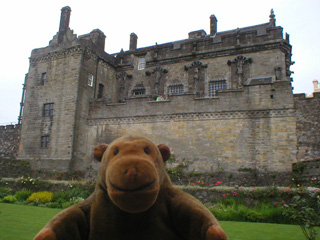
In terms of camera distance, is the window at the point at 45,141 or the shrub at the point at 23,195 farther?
the window at the point at 45,141

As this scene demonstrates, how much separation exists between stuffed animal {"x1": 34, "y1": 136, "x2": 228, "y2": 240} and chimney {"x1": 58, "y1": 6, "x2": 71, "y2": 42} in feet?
84.7

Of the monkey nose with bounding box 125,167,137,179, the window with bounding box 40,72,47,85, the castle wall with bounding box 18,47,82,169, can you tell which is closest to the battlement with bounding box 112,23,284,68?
the castle wall with bounding box 18,47,82,169

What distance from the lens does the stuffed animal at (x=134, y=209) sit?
9.10 ft

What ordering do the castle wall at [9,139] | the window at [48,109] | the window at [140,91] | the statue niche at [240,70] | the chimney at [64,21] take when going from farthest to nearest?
the window at [140,91]
the castle wall at [9,139]
the chimney at [64,21]
the statue niche at [240,70]
the window at [48,109]

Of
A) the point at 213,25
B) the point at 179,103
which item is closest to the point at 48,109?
the point at 179,103

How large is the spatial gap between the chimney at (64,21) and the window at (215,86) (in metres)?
14.5

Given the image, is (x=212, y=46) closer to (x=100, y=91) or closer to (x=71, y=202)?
(x=100, y=91)

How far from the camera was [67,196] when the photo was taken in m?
15.8

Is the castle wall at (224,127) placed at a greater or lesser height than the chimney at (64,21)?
lesser

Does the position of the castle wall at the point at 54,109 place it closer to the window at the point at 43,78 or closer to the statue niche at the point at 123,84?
the window at the point at 43,78

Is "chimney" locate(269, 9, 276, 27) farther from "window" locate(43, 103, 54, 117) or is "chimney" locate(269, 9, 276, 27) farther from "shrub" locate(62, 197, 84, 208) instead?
"shrub" locate(62, 197, 84, 208)

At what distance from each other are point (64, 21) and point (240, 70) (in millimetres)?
17061

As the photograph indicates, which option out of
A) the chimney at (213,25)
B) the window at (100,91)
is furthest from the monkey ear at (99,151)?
the chimney at (213,25)

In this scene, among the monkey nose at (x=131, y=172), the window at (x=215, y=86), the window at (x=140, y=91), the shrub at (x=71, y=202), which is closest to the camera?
the monkey nose at (x=131, y=172)
